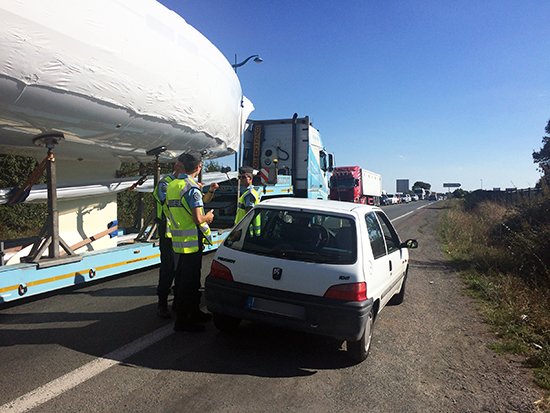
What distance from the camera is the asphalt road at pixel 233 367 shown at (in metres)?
2.68

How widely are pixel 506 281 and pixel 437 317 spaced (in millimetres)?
2090

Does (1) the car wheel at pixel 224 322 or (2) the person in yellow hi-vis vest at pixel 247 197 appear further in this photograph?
(2) the person in yellow hi-vis vest at pixel 247 197

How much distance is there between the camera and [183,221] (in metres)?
3.88

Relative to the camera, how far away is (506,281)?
6098mm

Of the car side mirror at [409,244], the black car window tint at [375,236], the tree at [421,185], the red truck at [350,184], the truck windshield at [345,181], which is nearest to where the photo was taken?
the black car window tint at [375,236]

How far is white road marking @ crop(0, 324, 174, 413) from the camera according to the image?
2.52m

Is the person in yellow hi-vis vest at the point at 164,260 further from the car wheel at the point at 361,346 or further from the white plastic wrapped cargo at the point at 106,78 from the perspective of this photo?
the car wheel at the point at 361,346

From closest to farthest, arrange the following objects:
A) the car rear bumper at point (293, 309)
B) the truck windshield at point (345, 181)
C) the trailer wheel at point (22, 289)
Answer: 1. the car rear bumper at point (293, 309)
2. the trailer wheel at point (22, 289)
3. the truck windshield at point (345, 181)

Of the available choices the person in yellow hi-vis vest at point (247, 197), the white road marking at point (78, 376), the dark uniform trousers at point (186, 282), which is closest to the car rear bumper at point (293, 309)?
the dark uniform trousers at point (186, 282)

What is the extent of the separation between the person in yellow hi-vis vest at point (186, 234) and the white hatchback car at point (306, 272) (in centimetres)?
35

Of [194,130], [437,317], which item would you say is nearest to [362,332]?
[437,317]

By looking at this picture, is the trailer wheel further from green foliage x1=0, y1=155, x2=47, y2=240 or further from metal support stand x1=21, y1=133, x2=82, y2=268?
green foliage x1=0, y1=155, x2=47, y2=240

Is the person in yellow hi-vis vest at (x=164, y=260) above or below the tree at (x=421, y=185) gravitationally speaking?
below

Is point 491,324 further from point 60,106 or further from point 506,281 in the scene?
point 60,106
